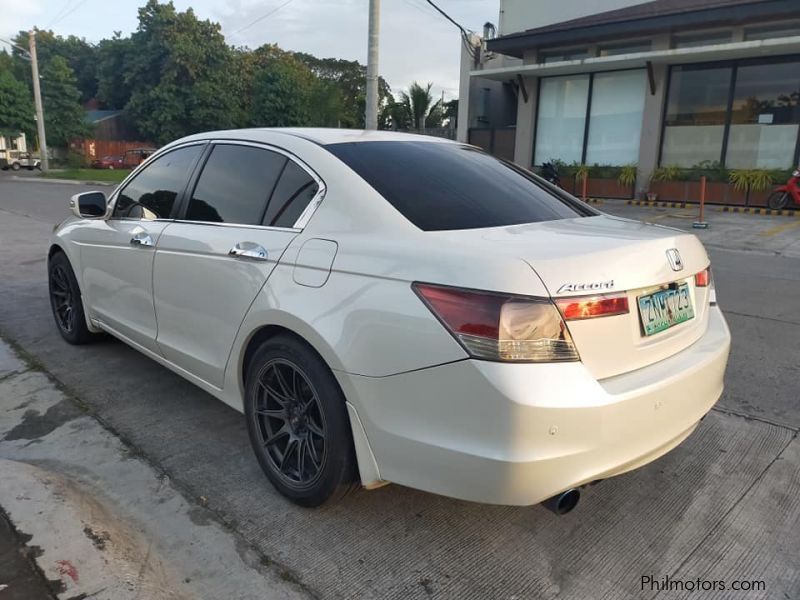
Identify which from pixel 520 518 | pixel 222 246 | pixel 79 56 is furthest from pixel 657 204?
pixel 79 56

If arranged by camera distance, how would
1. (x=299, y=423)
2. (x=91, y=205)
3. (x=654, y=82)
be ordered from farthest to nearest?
(x=654, y=82)
(x=91, y=205)
(x=299, y=423)

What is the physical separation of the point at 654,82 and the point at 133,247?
16.0 metres

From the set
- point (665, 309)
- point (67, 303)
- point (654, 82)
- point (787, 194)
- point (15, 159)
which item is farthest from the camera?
point (15, 159)

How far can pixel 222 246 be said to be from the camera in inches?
116

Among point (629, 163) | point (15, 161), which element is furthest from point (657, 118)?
point (15, 161)

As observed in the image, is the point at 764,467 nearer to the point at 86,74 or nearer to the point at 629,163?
the point at 629,163

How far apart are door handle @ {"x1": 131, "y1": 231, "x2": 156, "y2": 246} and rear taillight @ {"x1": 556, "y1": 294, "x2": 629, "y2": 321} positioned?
95.4 inches

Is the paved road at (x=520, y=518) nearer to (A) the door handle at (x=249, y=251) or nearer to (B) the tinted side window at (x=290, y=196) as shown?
(A) the door handle at (x=249, y=251)

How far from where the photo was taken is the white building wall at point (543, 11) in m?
18.9

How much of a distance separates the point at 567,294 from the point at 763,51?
15.8 metres

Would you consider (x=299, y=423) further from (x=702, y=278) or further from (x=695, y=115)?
(x=695, y=115)

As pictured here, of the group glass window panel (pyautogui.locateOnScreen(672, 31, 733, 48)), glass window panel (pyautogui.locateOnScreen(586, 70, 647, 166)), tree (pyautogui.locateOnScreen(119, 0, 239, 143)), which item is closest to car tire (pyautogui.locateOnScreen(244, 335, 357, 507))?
glass window panel (pyautogui.locateOnScreen(586, 70, 647, 166))

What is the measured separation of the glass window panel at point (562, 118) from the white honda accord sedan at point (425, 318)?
52.8ft

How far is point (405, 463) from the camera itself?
85.9 inches
